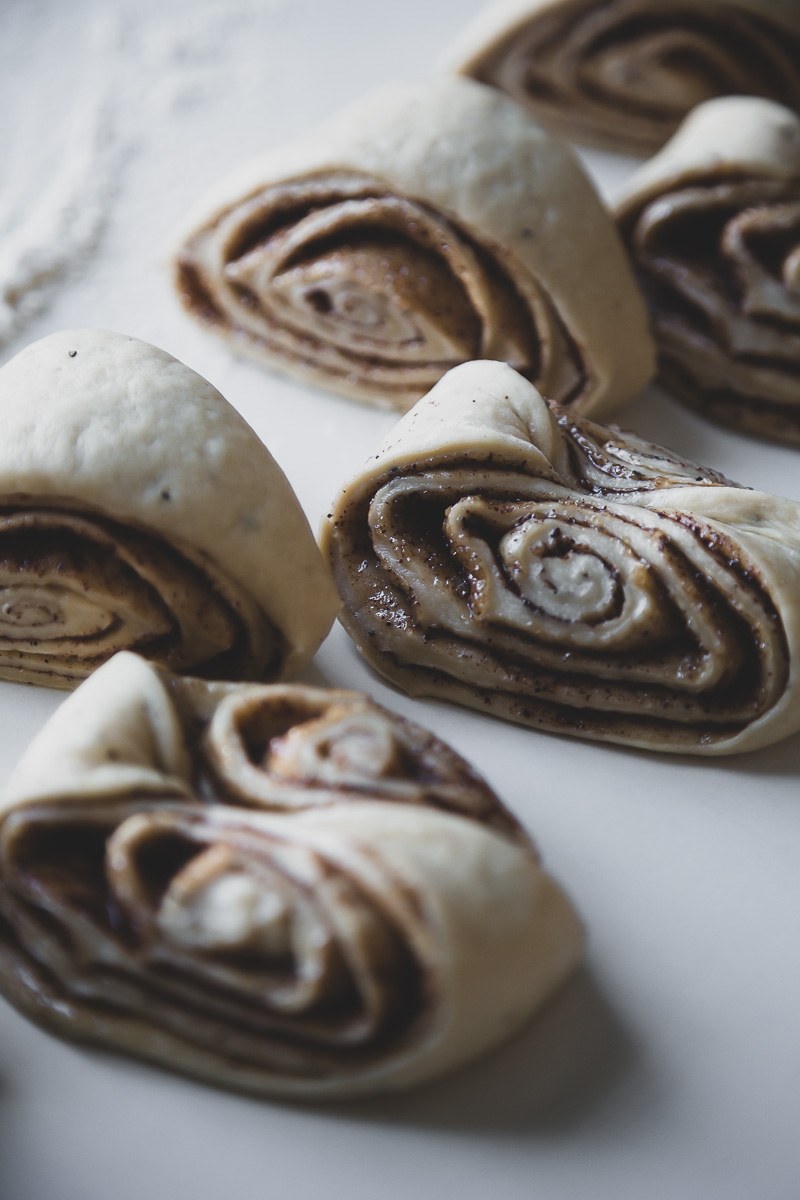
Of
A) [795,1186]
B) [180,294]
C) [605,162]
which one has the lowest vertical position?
[795,1186]

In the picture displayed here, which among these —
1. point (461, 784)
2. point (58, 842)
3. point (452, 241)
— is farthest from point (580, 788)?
point (452, 241)

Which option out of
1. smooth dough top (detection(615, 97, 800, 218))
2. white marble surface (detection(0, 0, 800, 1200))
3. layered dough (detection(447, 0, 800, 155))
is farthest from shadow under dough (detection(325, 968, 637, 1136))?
layered dough (detection(447, 0, 800, 155))

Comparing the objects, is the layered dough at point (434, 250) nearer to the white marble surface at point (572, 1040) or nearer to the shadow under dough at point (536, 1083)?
the white marble surface at point (572, 1040)

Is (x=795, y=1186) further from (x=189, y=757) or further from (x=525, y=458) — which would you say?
(x=525, y=458)

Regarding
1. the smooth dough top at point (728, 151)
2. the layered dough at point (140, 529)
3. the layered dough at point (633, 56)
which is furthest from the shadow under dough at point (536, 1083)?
the layered dough at point (633, 56)

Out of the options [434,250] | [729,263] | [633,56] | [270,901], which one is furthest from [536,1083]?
[633,56]

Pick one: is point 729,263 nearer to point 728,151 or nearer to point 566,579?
point 728,151
